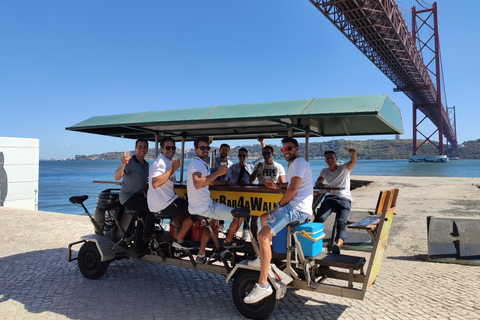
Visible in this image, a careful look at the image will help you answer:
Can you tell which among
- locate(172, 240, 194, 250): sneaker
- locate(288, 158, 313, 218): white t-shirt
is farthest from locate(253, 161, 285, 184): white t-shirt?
locate(288, 158, 313, 218): white t-shirt

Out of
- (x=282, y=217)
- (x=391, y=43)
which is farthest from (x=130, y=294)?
(x=391, y=43)

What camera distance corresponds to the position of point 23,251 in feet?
20.6

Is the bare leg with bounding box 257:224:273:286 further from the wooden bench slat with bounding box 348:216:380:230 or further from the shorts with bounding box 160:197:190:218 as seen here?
the shorts with bounding box 160:197:190:218

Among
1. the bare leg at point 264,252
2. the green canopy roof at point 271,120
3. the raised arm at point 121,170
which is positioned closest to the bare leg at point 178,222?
the raised arm at point 121,170

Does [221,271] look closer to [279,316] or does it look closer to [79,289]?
[279,316]

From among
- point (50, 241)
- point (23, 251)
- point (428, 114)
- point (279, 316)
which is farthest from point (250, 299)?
point (428, 114)

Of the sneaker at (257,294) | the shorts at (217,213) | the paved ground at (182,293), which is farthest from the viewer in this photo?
the shorts at (217,213)

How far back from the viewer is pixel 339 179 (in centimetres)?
509

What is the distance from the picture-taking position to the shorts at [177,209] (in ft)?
13.4

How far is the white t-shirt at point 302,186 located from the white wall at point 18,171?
13.4 m

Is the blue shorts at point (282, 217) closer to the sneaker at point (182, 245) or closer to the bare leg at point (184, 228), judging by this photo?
the bare leg at point (184, 228)

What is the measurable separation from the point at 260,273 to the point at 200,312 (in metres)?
0.83

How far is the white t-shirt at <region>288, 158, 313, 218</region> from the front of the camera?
3.41 meters

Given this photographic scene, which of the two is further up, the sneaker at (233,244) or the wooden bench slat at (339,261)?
the sneaker at (233,244)
